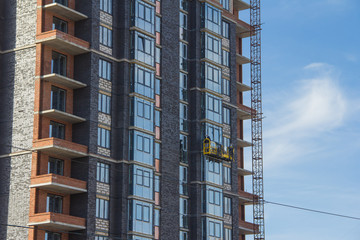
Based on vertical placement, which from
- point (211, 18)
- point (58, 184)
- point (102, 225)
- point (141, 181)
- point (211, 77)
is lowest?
point (102, 225)

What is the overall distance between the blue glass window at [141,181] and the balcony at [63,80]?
9.01 m

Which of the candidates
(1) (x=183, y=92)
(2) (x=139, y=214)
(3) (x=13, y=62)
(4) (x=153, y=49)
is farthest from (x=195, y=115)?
(3) (x=13, y=62)

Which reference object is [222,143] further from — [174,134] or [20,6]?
[20,6]

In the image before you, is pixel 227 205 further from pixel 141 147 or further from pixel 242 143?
pixel 141 147

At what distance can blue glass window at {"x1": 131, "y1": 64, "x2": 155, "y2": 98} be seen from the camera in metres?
76.1

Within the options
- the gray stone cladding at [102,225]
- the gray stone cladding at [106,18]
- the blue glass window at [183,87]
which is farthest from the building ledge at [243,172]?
the gray stone cladding at [106,18]

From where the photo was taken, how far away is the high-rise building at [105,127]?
69562 mm

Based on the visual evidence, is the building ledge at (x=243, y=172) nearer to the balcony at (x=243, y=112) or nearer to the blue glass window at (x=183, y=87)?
the balcony at (x=243, y=112)

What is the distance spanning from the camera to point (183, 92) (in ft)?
282

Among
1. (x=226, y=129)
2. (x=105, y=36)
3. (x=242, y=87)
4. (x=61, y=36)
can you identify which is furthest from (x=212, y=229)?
(x=61, y=36)

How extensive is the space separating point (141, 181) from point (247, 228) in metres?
21.9

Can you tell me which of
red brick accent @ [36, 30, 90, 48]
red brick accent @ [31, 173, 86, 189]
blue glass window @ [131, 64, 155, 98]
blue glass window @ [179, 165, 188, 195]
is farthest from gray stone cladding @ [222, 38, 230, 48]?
red brick accent @ [31, 173, 86, 189]

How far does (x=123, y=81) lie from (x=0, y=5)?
13438 mm

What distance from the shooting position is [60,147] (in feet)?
225
